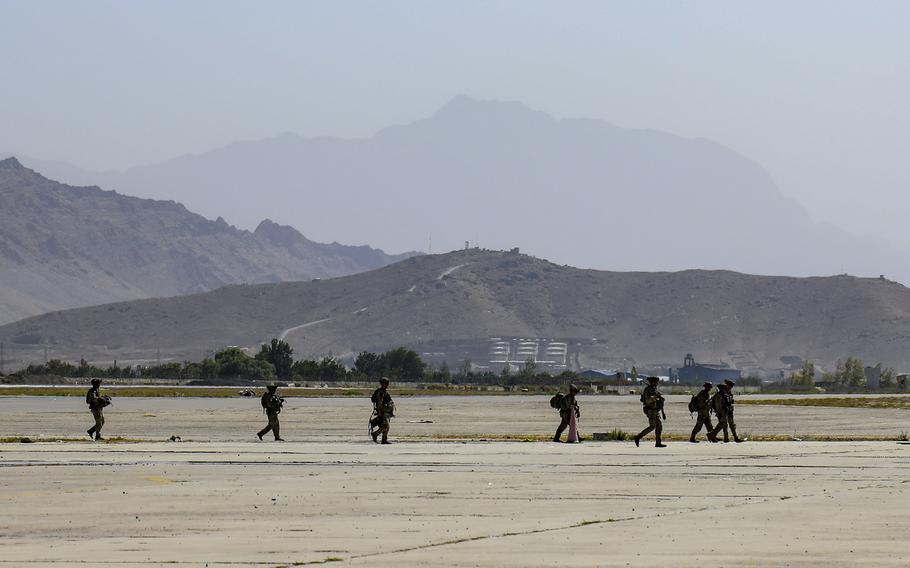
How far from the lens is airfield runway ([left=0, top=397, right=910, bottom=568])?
1702cm

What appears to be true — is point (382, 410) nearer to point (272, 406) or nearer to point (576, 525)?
point (272, 406)

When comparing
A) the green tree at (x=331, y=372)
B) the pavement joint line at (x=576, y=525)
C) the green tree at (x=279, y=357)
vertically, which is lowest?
the pavement joint line at (x=576, y=525)

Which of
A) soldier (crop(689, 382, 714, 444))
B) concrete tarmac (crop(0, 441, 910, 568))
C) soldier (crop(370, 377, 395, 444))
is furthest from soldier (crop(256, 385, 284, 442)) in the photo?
soldier (crop(689, 382, 714, 444))

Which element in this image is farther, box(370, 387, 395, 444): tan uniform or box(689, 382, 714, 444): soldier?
box(689, 382, 714, 444): soldier

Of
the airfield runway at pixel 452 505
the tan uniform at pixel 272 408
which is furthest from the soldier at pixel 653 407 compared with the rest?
the tan uniform at pixel 272 408

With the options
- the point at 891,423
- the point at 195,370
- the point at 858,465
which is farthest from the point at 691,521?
the point at 195,370

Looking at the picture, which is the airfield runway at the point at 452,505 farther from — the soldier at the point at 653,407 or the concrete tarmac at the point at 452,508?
the soldier at the point at 653,407

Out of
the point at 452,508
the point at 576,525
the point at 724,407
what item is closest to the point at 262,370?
the point at 724,407

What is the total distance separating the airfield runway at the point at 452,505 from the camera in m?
17.0

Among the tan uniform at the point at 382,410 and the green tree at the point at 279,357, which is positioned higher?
the green tree at the point at 279,357

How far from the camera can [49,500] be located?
75.4 feet

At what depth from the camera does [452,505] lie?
22375 mm

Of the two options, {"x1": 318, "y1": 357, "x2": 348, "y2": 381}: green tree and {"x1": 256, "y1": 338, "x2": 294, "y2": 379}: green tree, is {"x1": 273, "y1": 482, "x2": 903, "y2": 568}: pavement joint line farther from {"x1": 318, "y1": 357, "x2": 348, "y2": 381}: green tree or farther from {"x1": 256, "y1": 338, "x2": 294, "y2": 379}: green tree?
{"x1": 256, "y1": 338, "x2": 294, "y2": 379}: green tree

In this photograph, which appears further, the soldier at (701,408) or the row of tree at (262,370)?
the row of tree at (262,370)
